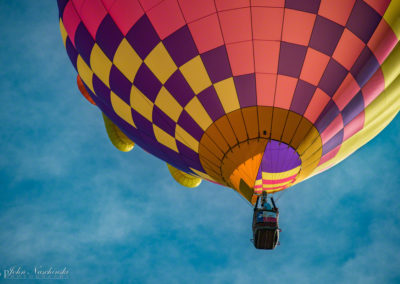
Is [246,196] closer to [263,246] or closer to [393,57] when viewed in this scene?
[263,246]

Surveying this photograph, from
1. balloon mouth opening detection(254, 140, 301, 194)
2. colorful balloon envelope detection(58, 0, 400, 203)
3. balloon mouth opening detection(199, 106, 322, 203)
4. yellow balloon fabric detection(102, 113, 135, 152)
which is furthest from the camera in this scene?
yellow balloon fabric detection(102, 113, 135, 152)

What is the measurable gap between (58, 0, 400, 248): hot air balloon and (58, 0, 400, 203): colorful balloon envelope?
11mm

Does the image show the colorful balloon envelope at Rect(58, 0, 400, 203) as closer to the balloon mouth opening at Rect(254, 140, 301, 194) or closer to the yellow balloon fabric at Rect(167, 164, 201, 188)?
the balloon mouth opening at Rect(254, 140, 301, 194)

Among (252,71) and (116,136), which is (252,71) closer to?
(252,71)

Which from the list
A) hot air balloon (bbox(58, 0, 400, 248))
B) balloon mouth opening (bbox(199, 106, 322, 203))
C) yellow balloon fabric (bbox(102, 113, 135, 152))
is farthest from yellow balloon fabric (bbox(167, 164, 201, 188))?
balloon mouth opening (bbox(199, 106, 322, 203))

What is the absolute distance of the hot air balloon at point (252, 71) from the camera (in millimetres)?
4285

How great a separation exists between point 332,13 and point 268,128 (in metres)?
1.40

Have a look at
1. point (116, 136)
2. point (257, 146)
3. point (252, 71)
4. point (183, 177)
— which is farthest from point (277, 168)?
point (116, 136)

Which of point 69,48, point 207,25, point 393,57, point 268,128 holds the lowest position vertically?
point 268,128

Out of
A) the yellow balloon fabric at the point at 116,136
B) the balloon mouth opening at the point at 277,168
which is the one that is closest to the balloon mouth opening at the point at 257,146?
the balloon mouth opening at the point at 277,168

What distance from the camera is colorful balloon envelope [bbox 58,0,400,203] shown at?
4285 millimetres

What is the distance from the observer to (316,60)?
4.36 meters

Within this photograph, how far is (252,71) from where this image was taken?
14.4ft

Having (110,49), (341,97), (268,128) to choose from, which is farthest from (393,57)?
(110,49)
